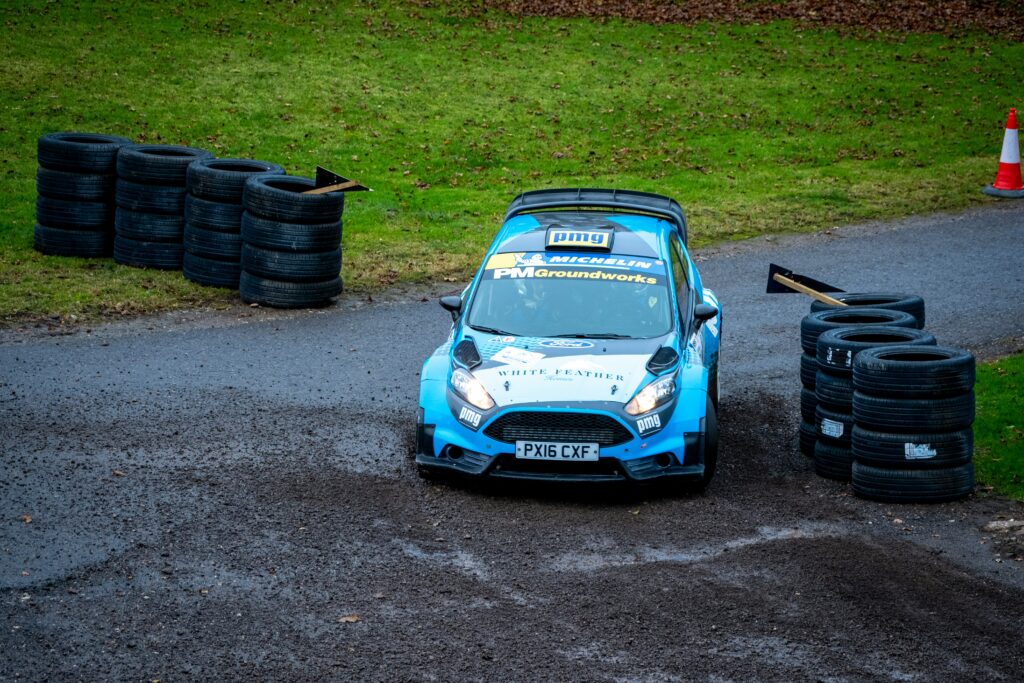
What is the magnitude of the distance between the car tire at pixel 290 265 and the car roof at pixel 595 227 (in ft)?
12.1

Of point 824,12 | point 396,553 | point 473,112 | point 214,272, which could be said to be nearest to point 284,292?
point 214,272

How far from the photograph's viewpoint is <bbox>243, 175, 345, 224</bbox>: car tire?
44.7ft

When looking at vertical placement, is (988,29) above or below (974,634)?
above

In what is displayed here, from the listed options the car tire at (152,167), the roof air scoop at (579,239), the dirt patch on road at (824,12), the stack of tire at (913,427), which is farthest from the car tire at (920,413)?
the dirt patch on road at (824,12)

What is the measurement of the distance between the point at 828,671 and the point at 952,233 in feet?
41.6

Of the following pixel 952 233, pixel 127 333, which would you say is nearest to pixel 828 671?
pixel 127 333

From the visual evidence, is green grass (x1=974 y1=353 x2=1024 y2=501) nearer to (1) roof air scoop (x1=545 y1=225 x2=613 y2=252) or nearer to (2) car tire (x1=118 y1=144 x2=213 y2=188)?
(1) roof air scoop (x1=545 y1=225 x2=613 y2=252)

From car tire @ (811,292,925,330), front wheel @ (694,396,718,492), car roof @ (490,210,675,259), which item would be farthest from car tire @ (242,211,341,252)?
front wheel @ (694,396,718,492)

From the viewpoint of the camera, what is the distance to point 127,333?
1306cm

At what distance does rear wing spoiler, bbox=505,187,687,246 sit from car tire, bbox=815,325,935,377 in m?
2.02

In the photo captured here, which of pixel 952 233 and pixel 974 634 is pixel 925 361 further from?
pixel 952 233

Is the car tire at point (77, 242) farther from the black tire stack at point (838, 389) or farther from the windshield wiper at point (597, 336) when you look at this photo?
the black tire stack at point (838, 389)

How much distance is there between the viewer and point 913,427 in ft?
28.3

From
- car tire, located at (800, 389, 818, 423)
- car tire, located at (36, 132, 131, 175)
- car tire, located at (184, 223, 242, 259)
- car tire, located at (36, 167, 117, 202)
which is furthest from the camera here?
car tire, located at (36, 167, 117, 202)
